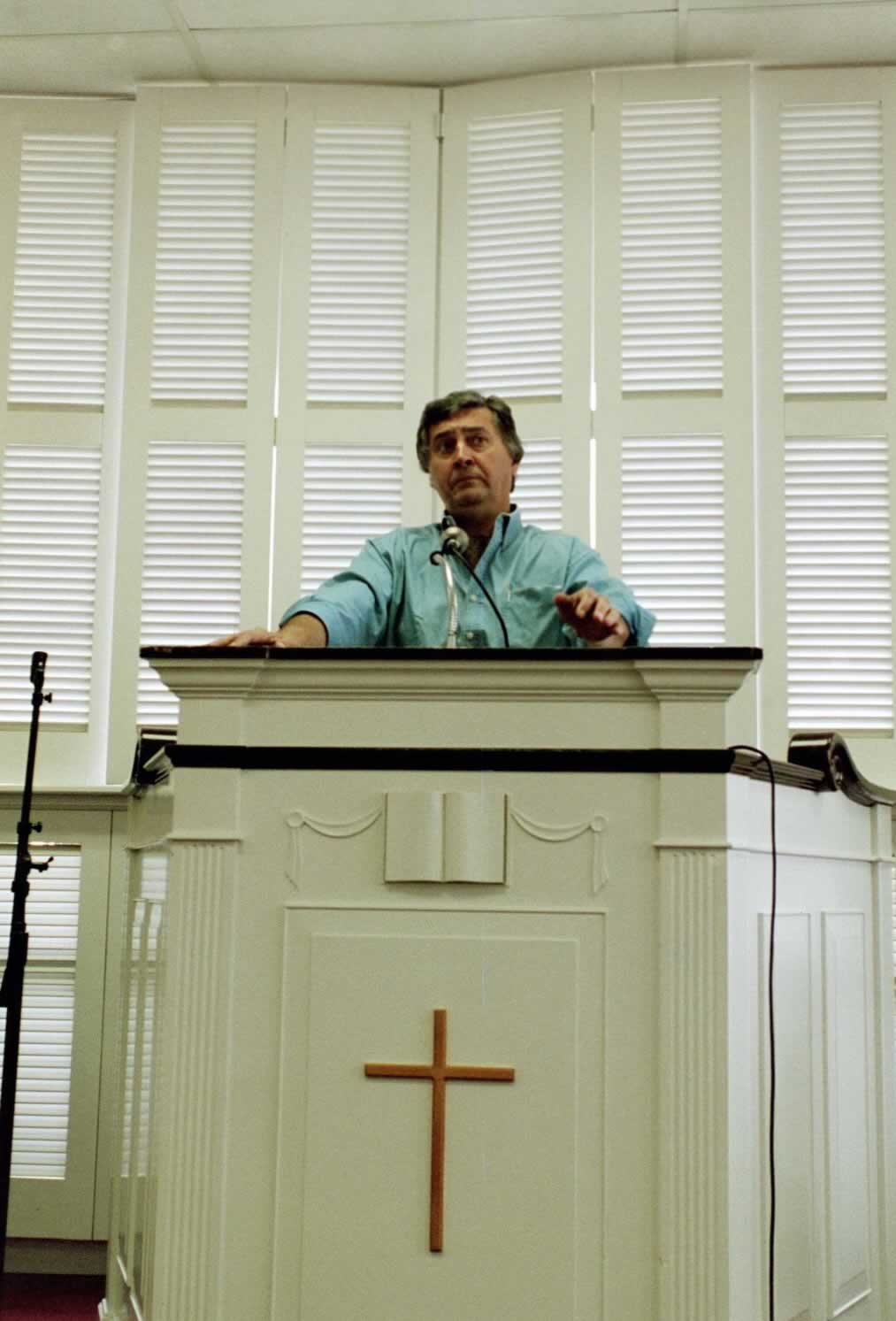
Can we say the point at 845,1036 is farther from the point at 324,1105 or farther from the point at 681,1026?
the point at 324,1105

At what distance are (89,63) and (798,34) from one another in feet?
6.63

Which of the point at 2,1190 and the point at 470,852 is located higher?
the point at 470,852

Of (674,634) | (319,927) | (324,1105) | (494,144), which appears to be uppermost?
(494,144)

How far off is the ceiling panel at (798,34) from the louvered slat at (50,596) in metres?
2.15

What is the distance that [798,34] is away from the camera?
411 cm

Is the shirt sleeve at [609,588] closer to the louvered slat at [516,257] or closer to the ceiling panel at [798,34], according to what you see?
the louvered slat at [516,257]

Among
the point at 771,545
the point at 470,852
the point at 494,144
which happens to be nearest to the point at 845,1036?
the point at 470,852

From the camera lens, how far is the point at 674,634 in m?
3.96

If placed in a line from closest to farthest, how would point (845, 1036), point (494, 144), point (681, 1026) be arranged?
point (681, 1026)
point (845, 1036)
point (494, 144)

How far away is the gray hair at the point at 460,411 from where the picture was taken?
133 inches

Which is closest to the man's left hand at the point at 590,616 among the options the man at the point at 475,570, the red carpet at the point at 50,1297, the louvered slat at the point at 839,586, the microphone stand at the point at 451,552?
the microphone stand at the point at 451,552

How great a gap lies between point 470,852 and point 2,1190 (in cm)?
165

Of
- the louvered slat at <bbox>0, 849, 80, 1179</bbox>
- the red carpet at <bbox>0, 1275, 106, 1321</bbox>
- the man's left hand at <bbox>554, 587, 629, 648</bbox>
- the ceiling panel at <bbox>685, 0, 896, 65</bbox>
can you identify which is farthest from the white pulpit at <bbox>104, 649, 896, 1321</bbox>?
the ceiling panel at <bbox>685, 0, 896, 65</bbox>

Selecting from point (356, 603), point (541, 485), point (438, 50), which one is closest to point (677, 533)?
point (541, 485)
